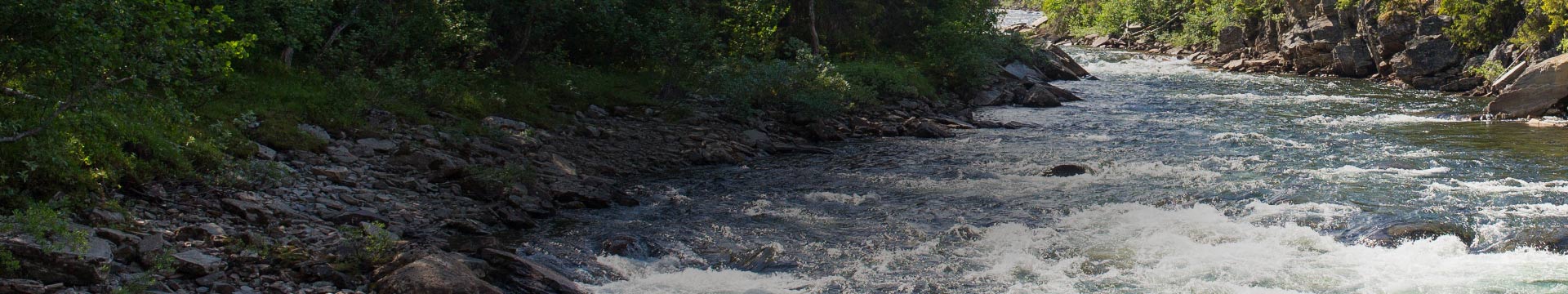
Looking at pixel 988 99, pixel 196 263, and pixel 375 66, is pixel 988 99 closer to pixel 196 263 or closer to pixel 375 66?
pixel 375 66

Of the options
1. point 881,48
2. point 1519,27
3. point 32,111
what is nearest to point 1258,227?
point 32,111

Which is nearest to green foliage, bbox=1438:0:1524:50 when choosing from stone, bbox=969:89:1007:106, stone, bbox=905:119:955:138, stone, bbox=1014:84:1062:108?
stone, bbox=1014:84:1062:108

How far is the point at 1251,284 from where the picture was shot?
11.1 m

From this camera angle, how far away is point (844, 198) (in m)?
16.1

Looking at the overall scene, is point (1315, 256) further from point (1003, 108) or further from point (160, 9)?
point (1003, 108)

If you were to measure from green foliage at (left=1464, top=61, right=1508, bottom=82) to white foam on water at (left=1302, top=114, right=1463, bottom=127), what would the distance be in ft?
23.5

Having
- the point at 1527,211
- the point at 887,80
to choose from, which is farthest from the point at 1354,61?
the point at 1527,211

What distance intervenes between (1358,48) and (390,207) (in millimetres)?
35662

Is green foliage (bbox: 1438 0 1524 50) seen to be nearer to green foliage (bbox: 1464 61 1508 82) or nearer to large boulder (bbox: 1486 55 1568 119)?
green foliage (bbox: 1464 61 1508 82)

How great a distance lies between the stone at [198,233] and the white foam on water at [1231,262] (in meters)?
7.48

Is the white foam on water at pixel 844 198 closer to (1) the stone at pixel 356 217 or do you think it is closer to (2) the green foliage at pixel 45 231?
(1) the stone at pixel 356 217

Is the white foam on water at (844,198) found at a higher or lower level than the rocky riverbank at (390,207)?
lower

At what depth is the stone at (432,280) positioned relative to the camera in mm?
9625

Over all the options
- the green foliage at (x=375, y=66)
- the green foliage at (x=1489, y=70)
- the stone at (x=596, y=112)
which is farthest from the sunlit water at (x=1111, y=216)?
the green foliage at (x=1489, y=70)
